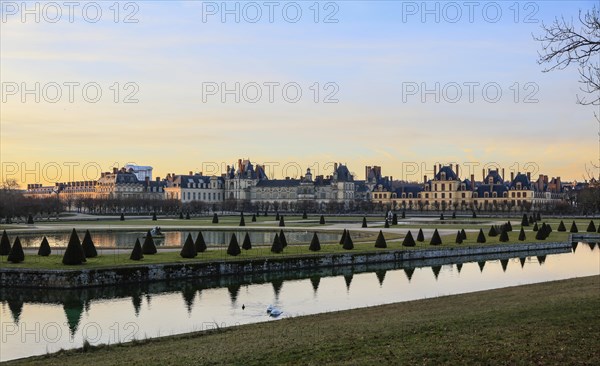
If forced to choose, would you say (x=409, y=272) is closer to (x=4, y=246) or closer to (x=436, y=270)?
(x=436, y=270)

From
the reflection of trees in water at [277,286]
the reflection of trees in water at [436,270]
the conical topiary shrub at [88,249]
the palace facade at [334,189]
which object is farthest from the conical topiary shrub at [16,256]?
the palace facade at [334,189]

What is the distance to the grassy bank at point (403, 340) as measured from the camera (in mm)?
7656

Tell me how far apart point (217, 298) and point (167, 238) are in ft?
53.6

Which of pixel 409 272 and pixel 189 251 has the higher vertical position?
pixel 189 251

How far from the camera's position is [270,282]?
1961 centimetres

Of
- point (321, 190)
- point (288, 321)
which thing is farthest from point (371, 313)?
point (321, 190)

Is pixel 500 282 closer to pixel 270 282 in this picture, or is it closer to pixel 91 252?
pixel 270 282

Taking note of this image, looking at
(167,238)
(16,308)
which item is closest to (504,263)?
(167,238)

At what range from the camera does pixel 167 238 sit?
32.4 m

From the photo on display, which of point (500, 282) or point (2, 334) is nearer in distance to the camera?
point (2, 334)

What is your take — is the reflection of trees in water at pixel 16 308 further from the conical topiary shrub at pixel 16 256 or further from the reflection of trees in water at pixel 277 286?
the reflection of trees in water at pixel 277 286

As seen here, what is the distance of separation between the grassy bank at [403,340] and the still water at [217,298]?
69.5 inches

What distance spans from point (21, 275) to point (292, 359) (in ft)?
41.5

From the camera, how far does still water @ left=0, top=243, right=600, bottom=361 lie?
41.5 ft
